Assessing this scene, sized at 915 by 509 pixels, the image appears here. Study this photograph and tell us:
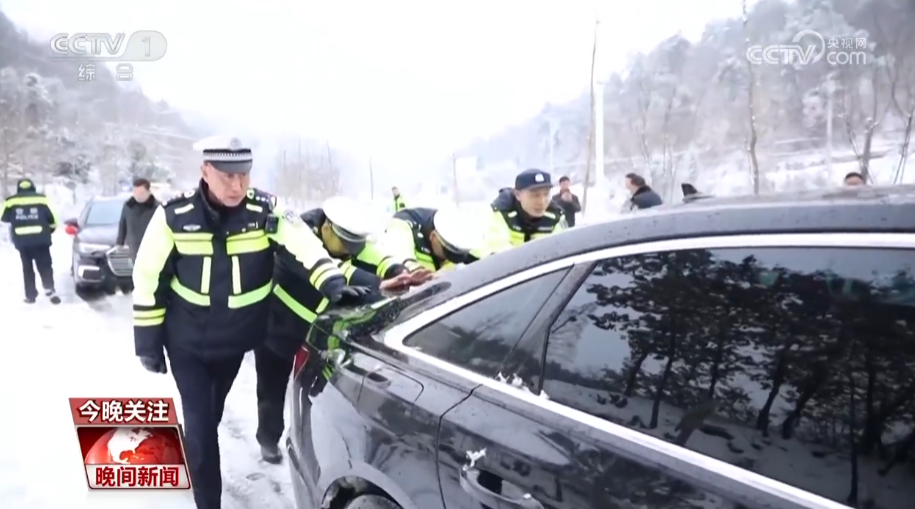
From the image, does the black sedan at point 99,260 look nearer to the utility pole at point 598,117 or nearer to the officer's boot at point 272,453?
the officer's boot at point 272,453

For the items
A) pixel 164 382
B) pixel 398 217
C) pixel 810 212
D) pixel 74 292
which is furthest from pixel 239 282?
pixel 74 292

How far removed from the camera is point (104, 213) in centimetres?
462

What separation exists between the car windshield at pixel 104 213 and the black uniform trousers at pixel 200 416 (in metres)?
2.26

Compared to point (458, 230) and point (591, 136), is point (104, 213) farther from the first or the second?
point (591, 136)

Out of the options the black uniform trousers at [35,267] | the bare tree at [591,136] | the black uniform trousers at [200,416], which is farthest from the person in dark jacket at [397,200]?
the black uniform trousers at [35,267]

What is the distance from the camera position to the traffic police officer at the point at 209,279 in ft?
7.34

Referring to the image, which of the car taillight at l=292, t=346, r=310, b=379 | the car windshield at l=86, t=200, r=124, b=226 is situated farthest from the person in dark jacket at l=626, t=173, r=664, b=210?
the car windshield at l=86, t=200, r=124, b=226

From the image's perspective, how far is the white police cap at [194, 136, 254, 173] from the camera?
2189mm

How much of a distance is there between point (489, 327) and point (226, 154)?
4.26 feet

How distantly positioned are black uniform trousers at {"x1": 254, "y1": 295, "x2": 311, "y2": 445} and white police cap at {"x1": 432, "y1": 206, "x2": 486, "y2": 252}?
0.68m

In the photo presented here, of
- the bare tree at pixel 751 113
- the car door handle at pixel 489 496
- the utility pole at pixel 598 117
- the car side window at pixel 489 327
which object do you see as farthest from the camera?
Answer: the bare tree at pixel 751 113

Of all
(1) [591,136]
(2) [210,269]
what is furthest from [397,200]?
(2) [210,269]

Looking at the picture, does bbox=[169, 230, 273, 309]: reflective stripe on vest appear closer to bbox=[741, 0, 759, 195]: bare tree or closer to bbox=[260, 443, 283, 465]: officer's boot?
bbox=[260, 443, 283, 465]: officer's boot

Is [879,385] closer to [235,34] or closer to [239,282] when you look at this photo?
[239,282]
